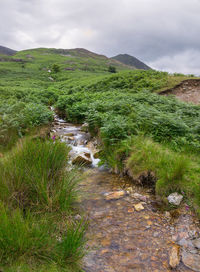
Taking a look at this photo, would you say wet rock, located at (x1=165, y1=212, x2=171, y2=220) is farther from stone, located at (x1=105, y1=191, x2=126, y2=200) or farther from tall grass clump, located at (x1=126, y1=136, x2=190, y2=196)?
stone, located at (x1=105, y1=191, x2=126, y2=200)

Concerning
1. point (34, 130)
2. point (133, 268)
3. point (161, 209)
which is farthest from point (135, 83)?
point (133, 268)

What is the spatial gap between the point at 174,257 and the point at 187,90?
612 inches

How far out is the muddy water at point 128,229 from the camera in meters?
2.92

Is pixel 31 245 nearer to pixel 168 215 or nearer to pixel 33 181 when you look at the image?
pixel 33 181

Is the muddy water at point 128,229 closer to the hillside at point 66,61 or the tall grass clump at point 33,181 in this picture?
the tall grass clump at point 33,181

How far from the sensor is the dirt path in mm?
14960

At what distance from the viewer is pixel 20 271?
2188 mm

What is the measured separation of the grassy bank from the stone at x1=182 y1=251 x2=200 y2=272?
161 centimetres

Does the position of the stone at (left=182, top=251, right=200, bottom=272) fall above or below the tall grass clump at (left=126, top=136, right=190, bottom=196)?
below

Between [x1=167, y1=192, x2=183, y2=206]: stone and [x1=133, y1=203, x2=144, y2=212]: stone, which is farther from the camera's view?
[x1=133, y1=203, x2=144, y2=212]: stone

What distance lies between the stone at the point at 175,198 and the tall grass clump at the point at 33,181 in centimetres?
209

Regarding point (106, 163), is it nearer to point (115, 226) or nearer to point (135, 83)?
point (115, 226)

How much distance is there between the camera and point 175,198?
13.2 ft

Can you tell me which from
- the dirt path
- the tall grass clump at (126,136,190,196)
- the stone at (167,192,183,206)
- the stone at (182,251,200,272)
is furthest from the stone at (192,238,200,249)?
the dirt path
